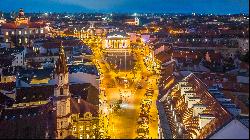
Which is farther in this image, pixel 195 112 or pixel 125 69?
pixel 125 69

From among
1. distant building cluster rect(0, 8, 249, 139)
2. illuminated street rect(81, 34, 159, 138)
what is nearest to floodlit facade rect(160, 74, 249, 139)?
distant building cluster rect(0, 8, 249, 139)

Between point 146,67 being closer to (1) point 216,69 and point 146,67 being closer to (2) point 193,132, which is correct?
(1) point 216,69

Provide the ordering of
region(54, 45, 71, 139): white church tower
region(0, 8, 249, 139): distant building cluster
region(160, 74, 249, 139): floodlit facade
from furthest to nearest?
region(54, 45, 71, 139): white church tower, region(0, 8, 249, 139): distant building cluster, region(160, 74, 249, 139): floodlit facade

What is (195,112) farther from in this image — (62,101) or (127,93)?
(127,93)

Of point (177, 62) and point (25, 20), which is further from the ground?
point (25, 20)

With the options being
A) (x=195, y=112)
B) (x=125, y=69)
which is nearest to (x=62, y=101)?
(x=195, y=112)

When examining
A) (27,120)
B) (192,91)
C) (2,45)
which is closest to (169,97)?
(192,91)

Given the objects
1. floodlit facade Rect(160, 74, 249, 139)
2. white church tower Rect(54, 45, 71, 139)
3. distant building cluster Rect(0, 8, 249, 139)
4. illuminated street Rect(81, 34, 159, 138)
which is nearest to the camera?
floodlit facade Rect(160, 74, 249, 139)

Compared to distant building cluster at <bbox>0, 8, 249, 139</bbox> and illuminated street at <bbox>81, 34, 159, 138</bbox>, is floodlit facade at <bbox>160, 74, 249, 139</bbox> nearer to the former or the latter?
distant building cluster at <bbox>0, 8, 249, 139</bbox>

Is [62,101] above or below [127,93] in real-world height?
above
